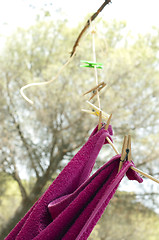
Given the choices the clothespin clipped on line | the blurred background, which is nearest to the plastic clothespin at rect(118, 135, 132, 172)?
the clothespin clipped on line

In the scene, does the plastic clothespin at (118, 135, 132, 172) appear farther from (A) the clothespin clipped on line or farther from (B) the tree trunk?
(B) the tree trunk

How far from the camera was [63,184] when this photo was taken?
34cm

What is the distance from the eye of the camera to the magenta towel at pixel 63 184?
1.10ft

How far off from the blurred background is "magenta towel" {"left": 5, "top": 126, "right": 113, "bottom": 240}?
1348mm

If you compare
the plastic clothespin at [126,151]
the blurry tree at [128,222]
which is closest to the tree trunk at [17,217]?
the blurry tree at [128,222]

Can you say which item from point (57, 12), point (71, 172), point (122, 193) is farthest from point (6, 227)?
point (71, 172)

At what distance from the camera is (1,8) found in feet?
5.40

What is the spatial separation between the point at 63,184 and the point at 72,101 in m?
1.39

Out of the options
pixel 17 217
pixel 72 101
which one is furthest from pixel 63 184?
pixel 17 217

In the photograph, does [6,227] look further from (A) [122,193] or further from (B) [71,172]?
(B) [71,172]

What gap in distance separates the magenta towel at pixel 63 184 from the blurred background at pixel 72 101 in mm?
1348

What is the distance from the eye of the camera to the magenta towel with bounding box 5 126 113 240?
0.33 meters

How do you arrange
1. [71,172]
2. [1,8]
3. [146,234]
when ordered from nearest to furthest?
[71,172], [1,8], [146,234]

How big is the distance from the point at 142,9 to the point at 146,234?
1448mm
